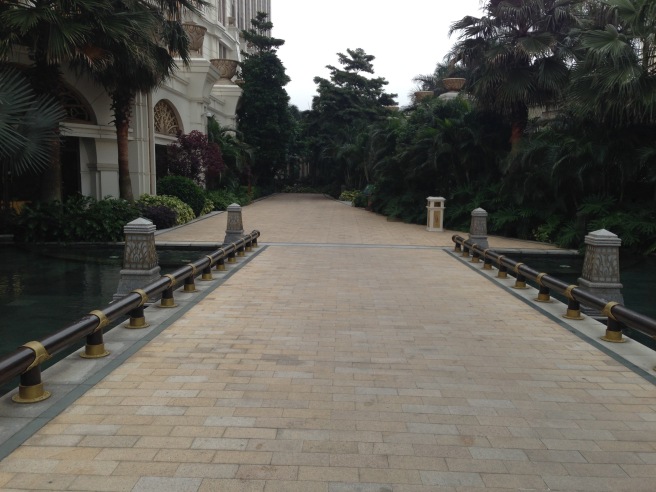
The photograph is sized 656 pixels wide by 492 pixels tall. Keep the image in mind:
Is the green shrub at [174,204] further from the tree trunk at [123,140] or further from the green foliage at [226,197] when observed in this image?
the green foliage at [226,197]

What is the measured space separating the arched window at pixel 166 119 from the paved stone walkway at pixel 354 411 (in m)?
18.0

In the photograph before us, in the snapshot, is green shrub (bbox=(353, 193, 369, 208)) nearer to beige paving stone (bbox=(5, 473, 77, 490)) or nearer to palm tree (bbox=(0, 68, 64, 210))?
palm tree (bbox=(0, 68, 64, 210))

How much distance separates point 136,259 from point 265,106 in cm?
3203

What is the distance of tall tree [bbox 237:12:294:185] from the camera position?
128 feet

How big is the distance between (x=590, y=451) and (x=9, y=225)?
1640 cm

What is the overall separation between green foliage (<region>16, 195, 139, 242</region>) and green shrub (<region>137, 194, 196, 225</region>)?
2.99 meters

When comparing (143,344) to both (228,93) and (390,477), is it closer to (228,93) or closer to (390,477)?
(390,477)

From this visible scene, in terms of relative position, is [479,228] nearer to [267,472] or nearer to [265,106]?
[267,472]

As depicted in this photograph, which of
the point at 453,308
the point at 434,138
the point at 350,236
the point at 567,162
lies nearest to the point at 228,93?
the point at 434,138

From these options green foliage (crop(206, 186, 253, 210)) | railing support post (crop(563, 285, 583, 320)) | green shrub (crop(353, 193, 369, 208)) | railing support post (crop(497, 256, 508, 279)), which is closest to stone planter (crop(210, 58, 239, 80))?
green foliage (crop(206, 186, 253, 210))

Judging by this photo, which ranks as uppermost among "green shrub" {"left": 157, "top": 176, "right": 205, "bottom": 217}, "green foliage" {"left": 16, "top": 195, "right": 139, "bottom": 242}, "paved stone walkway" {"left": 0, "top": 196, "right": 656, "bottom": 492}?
"green shrub" {"left": 157, "top": 176, "right": 205, "bottom": 217}

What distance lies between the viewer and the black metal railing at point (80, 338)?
4.24 meters

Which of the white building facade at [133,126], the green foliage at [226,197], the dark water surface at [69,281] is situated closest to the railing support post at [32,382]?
the dark water surface at [69,281]

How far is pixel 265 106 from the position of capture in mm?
38688
